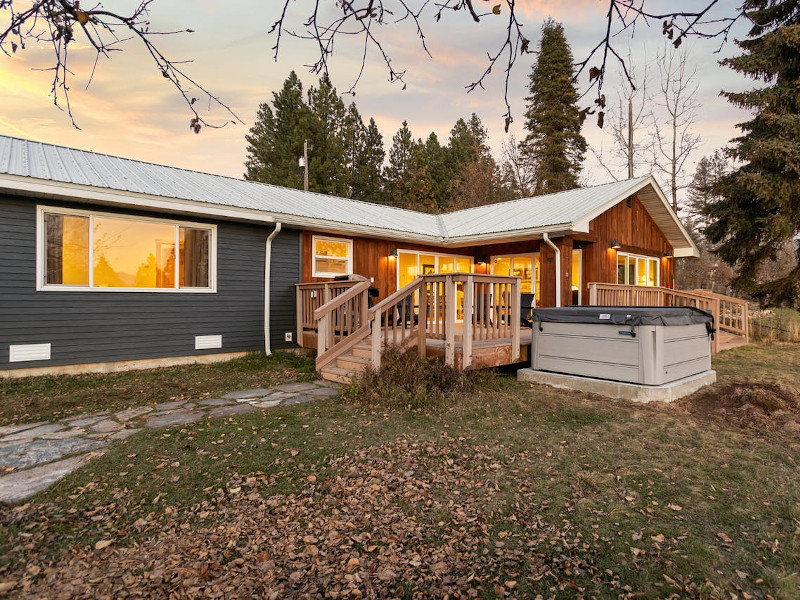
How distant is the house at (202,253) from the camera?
6156 millimetres

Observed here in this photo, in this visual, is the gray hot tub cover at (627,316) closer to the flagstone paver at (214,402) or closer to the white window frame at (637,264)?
the flagstone paver at (214,402)

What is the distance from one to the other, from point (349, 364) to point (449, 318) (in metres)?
A: 1.69

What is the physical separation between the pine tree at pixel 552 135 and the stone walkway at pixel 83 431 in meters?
22.1

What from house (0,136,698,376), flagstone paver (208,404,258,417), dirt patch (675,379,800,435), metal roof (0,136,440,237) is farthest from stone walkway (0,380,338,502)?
dirt patch (675,379,800,435)

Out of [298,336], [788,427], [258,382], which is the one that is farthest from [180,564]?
[298,336]

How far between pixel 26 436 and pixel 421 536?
143 inches

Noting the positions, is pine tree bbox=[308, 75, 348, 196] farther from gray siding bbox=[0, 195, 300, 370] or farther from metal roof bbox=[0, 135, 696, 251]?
gray siding bbox=[0, 195, 300, 370]

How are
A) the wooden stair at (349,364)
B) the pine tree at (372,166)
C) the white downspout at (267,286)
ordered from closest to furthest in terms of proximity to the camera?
the wooden stair at (349,364) < the white downspout at (267,286) < the pine tree at (372,166)

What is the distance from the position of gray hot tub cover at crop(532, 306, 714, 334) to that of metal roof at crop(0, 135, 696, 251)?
114 inches

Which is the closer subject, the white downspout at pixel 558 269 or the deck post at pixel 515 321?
the deck post at pixel 515 321

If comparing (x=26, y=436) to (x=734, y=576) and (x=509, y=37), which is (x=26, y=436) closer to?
(x=509, y=37)

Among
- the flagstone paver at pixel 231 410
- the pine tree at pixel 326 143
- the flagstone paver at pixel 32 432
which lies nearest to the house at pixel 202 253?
the flagstone paver at pixel 231 410

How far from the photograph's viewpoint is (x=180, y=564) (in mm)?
2068

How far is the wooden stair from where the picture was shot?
5.95 meters
